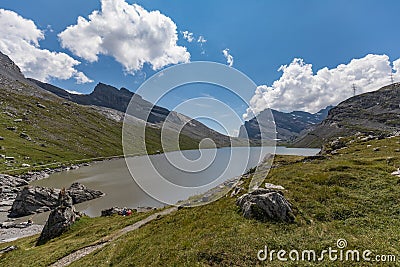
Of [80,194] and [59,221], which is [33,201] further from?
[59,221]

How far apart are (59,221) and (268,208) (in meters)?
29.6

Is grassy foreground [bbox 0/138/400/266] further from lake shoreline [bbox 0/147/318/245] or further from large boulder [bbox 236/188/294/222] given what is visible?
lake shoreline [bbox 0/147/318/245]

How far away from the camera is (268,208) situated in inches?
716

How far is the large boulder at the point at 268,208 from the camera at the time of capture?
17844 millimetres

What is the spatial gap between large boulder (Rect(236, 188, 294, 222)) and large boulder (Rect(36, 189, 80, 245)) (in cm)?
2677

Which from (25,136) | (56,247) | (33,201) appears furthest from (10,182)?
(25,136)

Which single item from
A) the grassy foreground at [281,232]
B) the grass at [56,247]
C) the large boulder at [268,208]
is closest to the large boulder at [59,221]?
the grass at [56,247]

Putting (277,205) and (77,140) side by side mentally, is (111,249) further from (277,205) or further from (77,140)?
(77,140)

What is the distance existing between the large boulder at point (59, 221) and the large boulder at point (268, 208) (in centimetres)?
2677

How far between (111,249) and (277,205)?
561 inches

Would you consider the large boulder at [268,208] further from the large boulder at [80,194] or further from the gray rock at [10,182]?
the gray rock at [10,182]

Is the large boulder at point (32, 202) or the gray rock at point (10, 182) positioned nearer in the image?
the large boulder at point (32, 202)

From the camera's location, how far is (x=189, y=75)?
45.6ft

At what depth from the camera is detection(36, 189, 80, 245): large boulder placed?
31.1 metres
